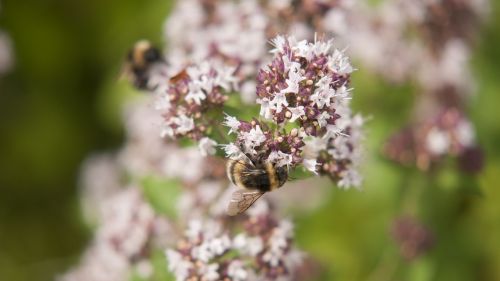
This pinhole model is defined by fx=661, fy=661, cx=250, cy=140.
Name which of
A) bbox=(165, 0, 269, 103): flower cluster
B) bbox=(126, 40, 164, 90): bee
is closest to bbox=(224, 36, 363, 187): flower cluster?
bbox=(165, 0, 269, 103): flower cluster

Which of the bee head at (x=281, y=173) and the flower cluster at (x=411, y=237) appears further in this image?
the flower cluster at (x=411, y=237)

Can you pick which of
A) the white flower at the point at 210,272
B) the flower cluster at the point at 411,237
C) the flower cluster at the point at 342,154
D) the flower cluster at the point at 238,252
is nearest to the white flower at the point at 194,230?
the flower cluster at the point at 238,252

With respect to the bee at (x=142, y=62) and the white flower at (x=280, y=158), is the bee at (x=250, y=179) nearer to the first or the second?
the white flower at (x=280, y=158)

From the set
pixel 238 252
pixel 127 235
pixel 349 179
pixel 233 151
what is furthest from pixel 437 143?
pixel 127 235

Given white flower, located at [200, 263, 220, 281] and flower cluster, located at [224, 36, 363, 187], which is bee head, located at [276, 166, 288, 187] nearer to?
flower cluster, located at [224, 36, 363, 187]

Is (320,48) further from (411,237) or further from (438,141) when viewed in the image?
(411,237)

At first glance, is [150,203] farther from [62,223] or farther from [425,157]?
[62,223]
